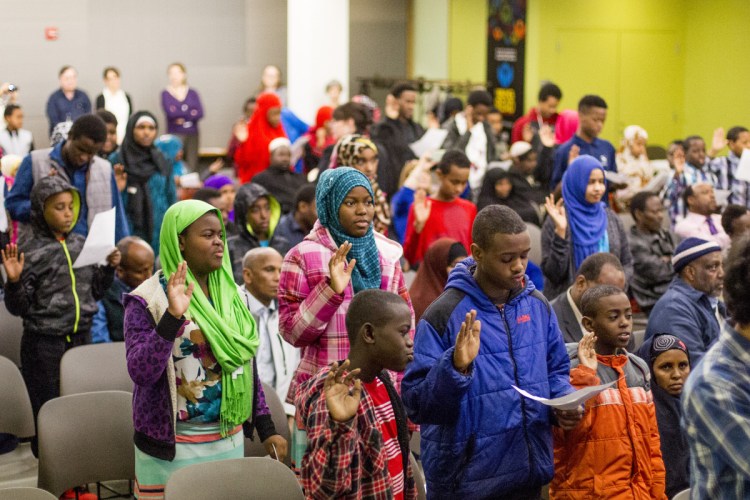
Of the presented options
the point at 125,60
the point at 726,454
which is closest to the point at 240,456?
the point at 726,454

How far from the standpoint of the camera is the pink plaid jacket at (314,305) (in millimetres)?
3418

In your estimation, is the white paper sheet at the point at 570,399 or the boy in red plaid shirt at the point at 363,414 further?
the white paper sheet at the point at 570,399

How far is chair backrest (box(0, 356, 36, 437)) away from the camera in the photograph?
14.5ft

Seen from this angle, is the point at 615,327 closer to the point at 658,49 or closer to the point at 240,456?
the point at 240,456

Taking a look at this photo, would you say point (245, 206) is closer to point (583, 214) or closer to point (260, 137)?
point (583, 214)

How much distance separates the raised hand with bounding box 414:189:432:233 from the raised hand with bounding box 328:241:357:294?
244 cm

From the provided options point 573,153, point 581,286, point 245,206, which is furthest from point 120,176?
point 581,286

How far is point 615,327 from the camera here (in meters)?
3.64

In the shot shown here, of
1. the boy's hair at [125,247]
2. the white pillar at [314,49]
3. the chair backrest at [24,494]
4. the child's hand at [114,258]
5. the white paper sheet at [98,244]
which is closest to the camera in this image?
the chair backrest at [24,494]

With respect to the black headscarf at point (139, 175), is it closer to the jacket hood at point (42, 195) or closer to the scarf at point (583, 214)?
the jacket hood at point (42, 195)

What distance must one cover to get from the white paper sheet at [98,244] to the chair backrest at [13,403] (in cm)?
63

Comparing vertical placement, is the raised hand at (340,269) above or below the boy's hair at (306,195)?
above

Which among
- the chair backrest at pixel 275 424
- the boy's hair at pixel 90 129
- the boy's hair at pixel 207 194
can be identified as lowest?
the chair backrest at pixel 275 424

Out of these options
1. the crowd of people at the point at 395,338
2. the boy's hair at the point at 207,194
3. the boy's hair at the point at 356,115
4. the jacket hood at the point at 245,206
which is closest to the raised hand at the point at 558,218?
the crowd of people at the point at 395,338
